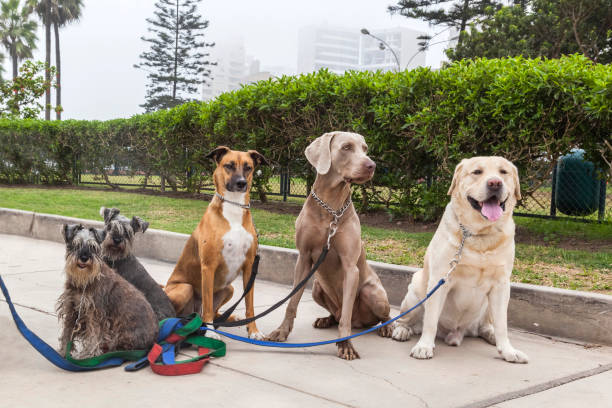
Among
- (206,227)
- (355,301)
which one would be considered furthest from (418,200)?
(206,227)

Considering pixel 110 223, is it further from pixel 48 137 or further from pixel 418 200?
pixel 48 137

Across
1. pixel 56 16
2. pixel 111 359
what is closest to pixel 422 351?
pixel 111 359

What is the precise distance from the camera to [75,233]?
11.2 ft

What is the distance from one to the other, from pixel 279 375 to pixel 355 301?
121 cm

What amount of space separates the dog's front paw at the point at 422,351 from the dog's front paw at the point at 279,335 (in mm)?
970

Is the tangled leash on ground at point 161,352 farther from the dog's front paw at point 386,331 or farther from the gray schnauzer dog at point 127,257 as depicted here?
the dog's front paw at point 386,331

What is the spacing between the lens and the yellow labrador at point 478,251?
145 inches

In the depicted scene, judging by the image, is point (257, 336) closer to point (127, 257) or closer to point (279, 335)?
point (279, 335)

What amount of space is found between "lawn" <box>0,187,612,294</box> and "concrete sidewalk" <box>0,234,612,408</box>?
1401 mm

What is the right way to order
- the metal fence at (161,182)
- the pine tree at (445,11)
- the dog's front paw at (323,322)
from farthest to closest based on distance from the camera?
1. the pine tree at (445,11)
2. the metal fence at (161,182)
3. the dog's front paw at (323,322)

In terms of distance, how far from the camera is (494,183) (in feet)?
11.7

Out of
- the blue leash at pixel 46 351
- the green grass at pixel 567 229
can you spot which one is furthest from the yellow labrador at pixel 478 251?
the green grass at pixel 567 229

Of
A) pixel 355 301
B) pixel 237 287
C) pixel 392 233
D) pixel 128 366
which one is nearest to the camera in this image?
pixel 128 366

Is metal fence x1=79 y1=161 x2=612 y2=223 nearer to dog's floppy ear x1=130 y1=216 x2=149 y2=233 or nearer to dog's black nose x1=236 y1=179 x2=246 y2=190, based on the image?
dog's black nose x1=236 y1=179 x2=246 y2=190
